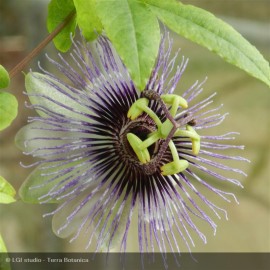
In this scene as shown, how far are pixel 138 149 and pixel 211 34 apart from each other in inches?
5.8

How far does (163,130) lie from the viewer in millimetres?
629

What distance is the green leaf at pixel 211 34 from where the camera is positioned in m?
0.55

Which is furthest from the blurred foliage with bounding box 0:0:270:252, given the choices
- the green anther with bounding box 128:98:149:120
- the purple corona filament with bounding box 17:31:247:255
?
the green anther with bounding box 128:98:149:120

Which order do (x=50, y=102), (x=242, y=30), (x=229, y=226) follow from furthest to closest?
(x=229, y=226) < (x=242, y=30) < (x=50, y=102)

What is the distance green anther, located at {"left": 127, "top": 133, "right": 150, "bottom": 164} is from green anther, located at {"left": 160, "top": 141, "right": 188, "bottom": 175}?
0.02 m

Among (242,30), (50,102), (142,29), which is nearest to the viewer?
(142,29)

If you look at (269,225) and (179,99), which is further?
(269,225)

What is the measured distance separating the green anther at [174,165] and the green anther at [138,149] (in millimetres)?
22

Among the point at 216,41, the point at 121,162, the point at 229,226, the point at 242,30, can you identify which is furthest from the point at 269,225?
the point at 216,41

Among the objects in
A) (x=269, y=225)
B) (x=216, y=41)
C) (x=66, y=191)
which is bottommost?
(x=269, y=225)

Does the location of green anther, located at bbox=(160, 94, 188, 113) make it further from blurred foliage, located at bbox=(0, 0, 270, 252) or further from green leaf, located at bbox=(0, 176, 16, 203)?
blurred foliage, located at bbox=(0, 0, 270, 252)

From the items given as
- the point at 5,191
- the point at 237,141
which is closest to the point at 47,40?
the point at 5,191

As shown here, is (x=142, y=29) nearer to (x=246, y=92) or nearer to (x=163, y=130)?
(x=163, y=130)

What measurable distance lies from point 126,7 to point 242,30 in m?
0.95
